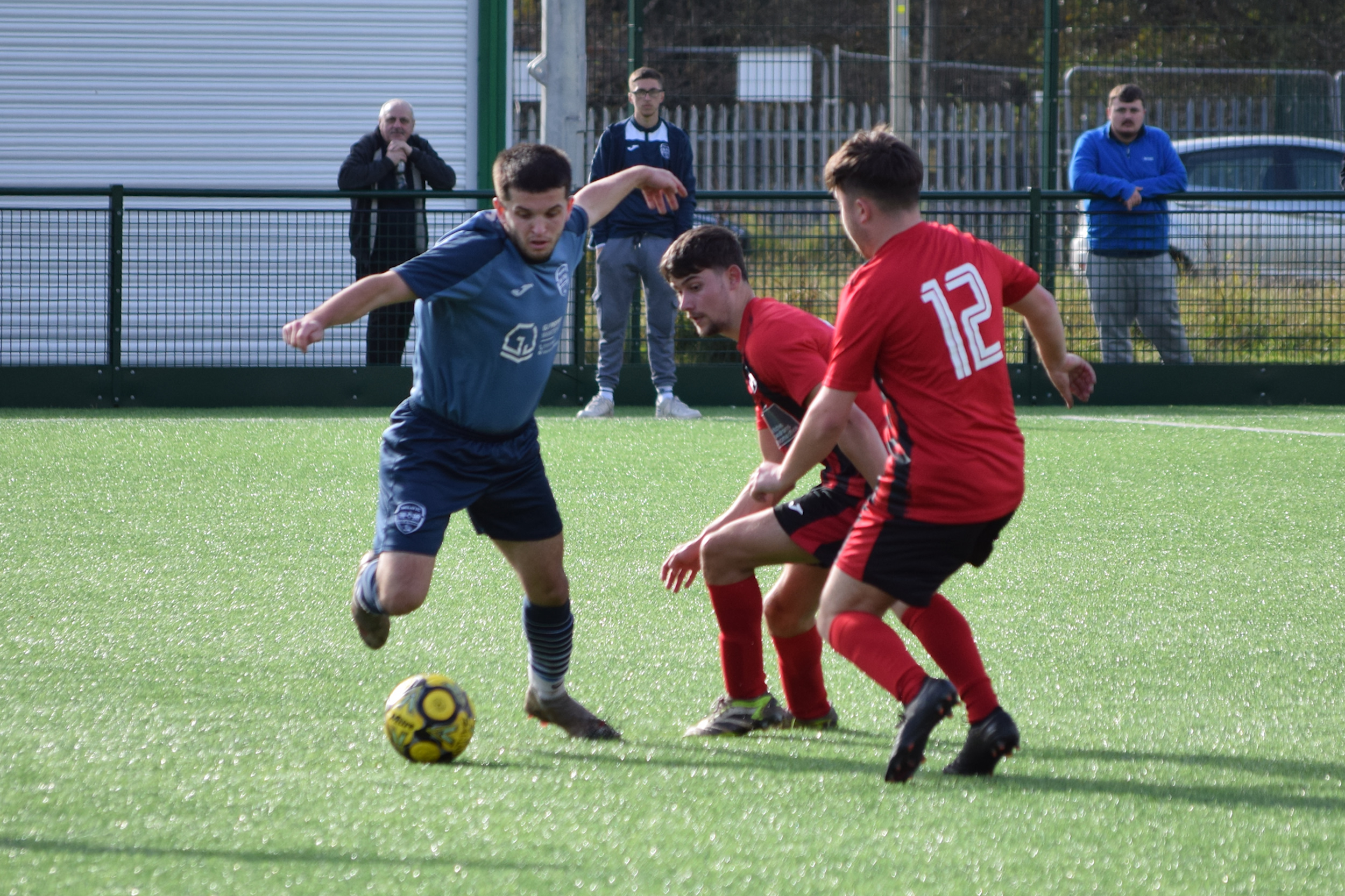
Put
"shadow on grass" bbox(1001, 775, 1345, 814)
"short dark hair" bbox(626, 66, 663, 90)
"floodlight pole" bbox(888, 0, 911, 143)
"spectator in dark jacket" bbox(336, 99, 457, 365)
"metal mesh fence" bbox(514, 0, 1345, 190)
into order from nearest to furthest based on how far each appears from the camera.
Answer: "shadow on grass" bbox(1001, 775, 1345, 814) < "short dark hair" bbox(626, 66, 663, 90) < "spectator in dark jacket" bbox(336, 99, 457, 365) < "metal mesh fence" bbox(514, 0, 1345, 190) < "floodlight pole" bbox(888, 0, 911, 143)

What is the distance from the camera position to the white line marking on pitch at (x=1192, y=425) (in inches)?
370

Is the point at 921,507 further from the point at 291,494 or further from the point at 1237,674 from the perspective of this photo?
the point at 291,494

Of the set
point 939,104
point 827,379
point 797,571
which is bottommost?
point 797,571

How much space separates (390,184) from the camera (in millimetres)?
11234

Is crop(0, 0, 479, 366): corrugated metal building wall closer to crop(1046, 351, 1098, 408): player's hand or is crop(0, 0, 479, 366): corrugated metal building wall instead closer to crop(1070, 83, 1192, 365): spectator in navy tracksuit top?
crop(1070, 83, 1192, 365): spectator in navy tracksuit top

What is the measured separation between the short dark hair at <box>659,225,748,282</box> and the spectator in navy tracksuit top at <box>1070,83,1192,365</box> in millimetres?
7914

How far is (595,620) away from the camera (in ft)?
15.5

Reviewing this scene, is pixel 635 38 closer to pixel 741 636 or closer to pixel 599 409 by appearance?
pixel 599 409

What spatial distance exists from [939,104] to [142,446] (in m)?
8.14

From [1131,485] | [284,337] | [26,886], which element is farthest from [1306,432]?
[26,886]

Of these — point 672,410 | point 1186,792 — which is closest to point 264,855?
point 1186,792

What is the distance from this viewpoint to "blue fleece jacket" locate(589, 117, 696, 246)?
1038 cm

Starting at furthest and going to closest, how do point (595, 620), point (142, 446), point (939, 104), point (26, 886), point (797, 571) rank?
1. point (939, 104)
2. point (142, 446)
3. point (595, 620)
4. point (797, 571)
5. point (26, 886)

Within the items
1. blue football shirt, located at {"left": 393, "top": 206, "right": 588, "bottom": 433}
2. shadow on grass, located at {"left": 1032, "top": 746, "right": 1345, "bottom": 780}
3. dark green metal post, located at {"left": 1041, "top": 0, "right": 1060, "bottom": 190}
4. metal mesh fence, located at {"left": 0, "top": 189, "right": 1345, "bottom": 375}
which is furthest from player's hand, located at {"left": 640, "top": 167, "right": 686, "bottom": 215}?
dark green metal post, located at {"left": 1041, "top": 0, "right": 1060, "bottom": 190}
